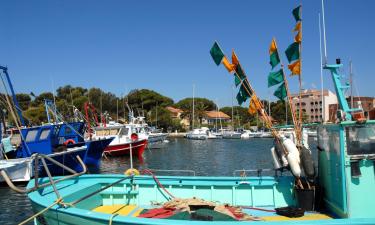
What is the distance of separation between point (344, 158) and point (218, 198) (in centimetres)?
374

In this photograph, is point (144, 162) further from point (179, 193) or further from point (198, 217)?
point (198, 217)

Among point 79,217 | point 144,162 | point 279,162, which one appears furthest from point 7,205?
point 144,162

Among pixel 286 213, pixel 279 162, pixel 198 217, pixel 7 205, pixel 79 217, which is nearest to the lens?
pixel 79 217

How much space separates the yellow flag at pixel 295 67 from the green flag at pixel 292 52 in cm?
12

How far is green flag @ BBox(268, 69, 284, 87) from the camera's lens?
29.7 feet

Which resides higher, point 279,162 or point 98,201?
point 279,162

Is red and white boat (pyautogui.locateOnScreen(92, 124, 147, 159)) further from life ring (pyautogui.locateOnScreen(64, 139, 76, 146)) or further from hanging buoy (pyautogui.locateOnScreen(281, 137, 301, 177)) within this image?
hanging buoy (pyautogui.locateOnScreen(281, 137, 301, 177))

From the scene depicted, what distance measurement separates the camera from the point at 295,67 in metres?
8.88

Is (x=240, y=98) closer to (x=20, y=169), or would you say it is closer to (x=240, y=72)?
(x=240, y=72)

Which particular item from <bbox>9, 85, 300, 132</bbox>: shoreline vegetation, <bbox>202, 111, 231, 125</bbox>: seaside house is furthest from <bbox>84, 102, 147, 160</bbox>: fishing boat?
<bbox>202, 111, 231, 125</bbox>: seaside house

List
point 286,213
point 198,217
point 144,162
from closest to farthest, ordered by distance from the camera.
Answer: point 198,217, point 286,213, point 144,162

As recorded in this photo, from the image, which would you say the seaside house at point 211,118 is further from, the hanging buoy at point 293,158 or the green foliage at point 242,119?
the hanging buoy at point 293,158

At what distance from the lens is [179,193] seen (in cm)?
982

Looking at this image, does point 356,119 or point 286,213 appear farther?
point 286,213
